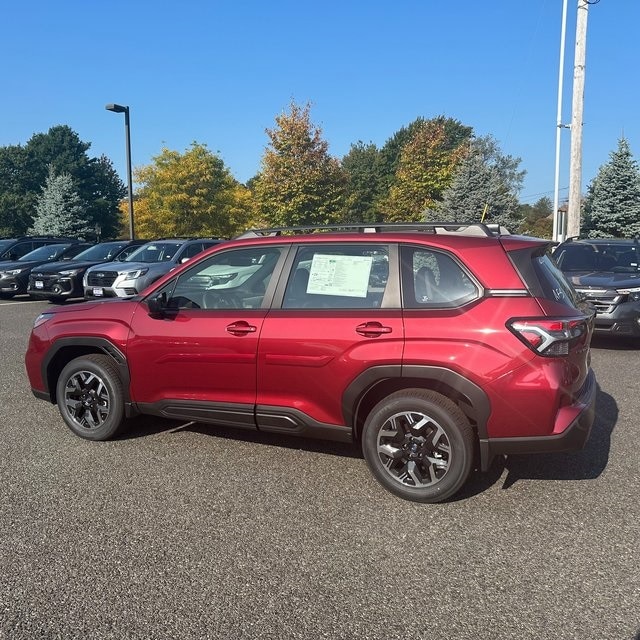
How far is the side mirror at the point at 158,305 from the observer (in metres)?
4.33

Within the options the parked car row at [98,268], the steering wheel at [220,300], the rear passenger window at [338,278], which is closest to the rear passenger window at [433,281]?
the rear passenger window at [338,278]

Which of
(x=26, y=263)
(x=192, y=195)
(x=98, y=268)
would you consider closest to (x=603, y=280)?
(x=98, y=268)

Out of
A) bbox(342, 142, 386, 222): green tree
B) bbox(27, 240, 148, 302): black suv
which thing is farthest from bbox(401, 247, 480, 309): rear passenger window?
bbox(342, 142, 386, 222): green tree

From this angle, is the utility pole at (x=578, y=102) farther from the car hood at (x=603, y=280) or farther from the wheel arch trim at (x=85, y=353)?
the wheel arch trim at (x=85, y=353)

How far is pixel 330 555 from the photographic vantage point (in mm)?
3117

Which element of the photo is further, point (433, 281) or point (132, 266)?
point (132, 266)

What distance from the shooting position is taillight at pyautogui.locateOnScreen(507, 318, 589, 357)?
11.1 ft

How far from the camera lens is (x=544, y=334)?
3.40 m

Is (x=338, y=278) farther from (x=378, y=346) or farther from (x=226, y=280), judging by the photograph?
(x=226, y=280)

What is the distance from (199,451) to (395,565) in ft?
6.76

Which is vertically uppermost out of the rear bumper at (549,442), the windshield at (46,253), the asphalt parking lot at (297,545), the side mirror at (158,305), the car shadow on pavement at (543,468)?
the windshield at (46,253)

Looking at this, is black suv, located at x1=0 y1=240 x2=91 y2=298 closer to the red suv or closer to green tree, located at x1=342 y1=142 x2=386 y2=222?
the red suv

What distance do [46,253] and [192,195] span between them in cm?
1971

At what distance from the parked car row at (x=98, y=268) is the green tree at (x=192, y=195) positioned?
62.4ft
